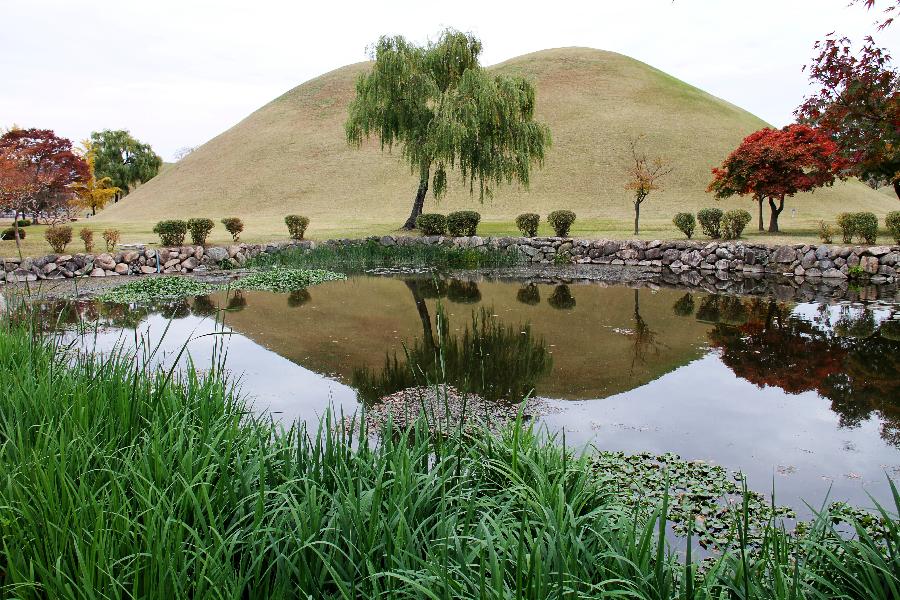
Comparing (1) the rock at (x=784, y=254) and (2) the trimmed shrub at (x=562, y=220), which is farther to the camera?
(2) the trimmed shrub at (x=562, y=220)

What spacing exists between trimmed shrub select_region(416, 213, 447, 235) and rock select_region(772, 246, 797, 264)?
11.0m

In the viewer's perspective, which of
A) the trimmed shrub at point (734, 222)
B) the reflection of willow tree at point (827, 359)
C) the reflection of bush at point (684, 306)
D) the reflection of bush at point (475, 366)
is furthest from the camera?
the trimmed shrub at point (734, 222)

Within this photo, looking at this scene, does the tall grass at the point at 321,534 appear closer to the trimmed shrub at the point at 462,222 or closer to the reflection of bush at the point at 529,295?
the reflection of bush at the point at 529,295

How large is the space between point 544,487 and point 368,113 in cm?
2179

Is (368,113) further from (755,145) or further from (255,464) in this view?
(255,464)

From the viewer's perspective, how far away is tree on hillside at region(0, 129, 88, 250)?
18.8 m

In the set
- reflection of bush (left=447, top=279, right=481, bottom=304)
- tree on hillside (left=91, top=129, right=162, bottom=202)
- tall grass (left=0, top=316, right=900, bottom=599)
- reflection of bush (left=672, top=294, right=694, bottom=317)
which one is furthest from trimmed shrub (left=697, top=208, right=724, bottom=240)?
tree on hillside (left=91, top=129, right=162, bottom=202)

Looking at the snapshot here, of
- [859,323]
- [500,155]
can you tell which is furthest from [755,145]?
[859,323]

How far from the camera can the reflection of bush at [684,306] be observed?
12.1 metres

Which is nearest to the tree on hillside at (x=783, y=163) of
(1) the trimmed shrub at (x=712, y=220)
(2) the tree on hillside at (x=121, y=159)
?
(1) the trimmed shrub at (x=712, y=220)

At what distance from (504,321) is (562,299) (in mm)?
3177

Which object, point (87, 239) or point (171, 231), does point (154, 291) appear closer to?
point (87, 239)

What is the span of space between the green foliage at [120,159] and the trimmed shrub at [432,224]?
51.4 m

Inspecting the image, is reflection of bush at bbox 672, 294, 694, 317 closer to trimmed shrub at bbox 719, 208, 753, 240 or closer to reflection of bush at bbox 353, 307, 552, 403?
reflection of bush at bbox 353, 307, 552, 403
